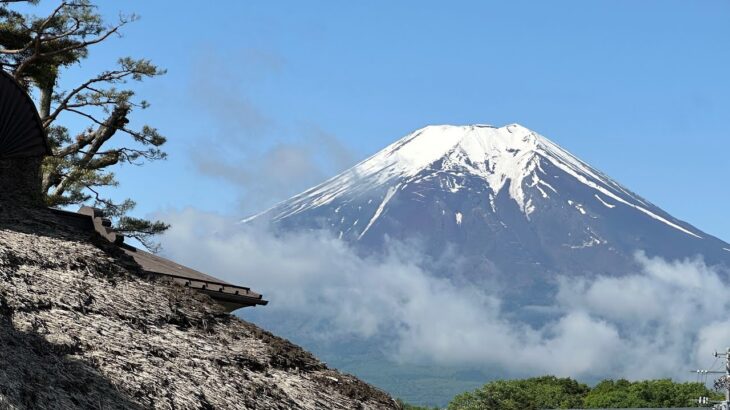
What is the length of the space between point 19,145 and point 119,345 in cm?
527

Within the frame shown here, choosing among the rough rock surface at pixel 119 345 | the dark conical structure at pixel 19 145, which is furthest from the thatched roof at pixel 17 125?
the rough rock surface at pixel 119 345

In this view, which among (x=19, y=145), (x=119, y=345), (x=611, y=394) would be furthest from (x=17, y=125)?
(x=611, y=394)

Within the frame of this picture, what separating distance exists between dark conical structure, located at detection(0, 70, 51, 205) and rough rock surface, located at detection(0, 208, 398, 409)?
26.2 inches

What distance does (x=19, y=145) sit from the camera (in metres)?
15.9

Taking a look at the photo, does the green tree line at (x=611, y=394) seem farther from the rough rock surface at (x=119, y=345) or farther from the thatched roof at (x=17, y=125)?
the rough rock surface at (x=119, y=345)

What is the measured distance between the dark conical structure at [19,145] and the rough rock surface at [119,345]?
67cm

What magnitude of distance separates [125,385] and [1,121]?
635cm

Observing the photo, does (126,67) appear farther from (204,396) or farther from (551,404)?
(551,404)

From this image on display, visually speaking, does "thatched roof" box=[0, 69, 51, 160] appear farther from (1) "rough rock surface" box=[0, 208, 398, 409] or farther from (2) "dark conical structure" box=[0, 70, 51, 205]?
(1) "rough rock surface" box=[0, 208, 398, 409]

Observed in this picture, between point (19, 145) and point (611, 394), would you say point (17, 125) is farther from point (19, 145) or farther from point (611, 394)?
point (611, 394)

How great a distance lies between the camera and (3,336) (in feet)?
34.8

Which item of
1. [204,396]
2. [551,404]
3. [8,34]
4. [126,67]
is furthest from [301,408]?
[551,404]

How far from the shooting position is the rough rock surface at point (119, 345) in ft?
34.7

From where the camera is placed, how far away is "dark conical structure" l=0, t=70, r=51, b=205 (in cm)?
1566
